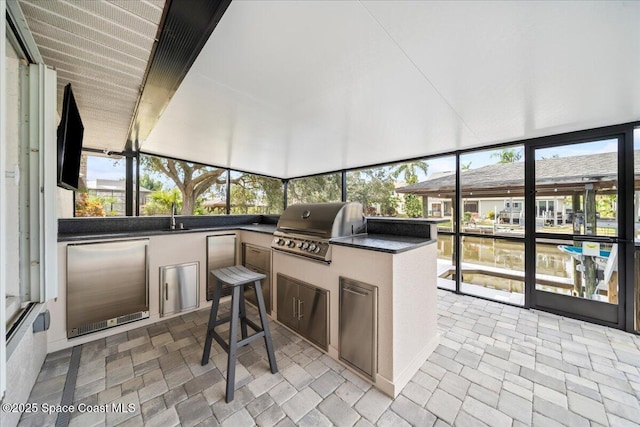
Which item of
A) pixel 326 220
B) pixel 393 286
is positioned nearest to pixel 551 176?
pixel 393 286

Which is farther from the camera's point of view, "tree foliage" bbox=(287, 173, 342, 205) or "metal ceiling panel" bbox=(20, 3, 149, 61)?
"tree foliage" bbox=(287, 173, 342, 205)

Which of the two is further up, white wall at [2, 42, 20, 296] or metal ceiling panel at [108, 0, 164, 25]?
metal ceiling panel at [108, 0, 164, 25]

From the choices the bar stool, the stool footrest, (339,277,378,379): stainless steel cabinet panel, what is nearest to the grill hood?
(339,277,378,379): stainless steel cabinet panel

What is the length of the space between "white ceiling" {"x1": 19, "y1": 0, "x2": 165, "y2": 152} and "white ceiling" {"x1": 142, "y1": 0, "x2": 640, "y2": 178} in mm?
388

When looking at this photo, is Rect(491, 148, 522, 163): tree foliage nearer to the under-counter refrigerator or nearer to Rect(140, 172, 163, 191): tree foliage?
the under-counter refrigerator

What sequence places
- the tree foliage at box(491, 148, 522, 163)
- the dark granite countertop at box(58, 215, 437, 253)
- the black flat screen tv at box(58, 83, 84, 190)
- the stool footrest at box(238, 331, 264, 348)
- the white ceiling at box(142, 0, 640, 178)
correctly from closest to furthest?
the white ceiling at box(142, 0, 640, 178) → the black flat screen tv at box(58, 83, 84, 190) → the stool footrest at box(238, 331, 264, 348) → the dark granite countertop at box(58, 215, 437, 253) → the tree foliage at box(491, 148, 522, 163)

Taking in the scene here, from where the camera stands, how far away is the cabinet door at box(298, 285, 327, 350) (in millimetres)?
2217

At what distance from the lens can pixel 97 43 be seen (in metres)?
1.54

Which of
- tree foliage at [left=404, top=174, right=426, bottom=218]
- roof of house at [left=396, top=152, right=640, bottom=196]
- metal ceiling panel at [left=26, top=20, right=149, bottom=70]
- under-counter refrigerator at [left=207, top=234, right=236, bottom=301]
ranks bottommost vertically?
under-counter refrigerator at [left=207, top=234, right=236, bottom=301]

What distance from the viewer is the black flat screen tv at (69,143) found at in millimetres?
1674

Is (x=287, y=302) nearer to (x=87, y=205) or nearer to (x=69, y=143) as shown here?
(x=69, y=143)

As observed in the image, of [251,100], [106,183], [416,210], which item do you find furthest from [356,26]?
[106,183]

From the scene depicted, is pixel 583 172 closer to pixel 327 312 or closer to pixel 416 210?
pixel 416 210

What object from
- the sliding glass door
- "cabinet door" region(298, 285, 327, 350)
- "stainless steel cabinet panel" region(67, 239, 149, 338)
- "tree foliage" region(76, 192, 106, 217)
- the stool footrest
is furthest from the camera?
"tree foliage" region(76, 192, 106, 217)
